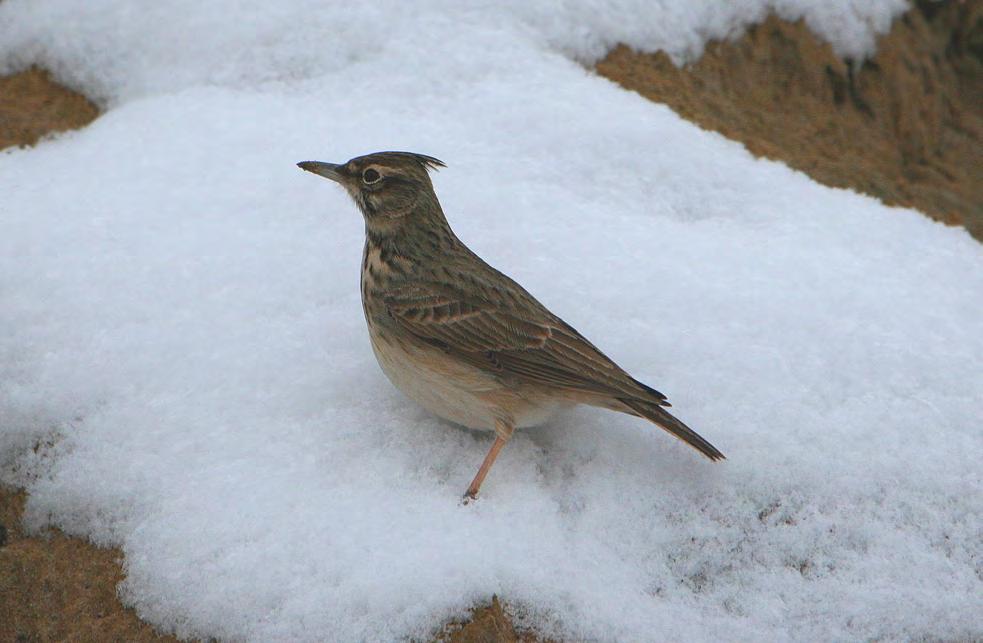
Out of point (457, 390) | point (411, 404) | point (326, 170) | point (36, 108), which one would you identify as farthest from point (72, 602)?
point (36, 108)

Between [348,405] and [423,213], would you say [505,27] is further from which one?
[348,405]

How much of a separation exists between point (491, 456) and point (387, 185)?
152 cm

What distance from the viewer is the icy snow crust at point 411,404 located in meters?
4.02

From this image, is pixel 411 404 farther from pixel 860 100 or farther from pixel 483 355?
pixel 860 100

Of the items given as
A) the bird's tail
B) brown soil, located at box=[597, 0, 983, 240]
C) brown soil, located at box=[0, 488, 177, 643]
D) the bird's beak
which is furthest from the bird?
brown soil, located at box=[597, 0, 983, 240]

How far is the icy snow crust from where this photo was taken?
4.02 m

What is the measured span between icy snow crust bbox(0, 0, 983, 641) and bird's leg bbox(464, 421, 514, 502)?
59 mm

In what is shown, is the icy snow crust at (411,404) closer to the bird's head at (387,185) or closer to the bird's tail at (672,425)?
the bird's tail at (672,425)

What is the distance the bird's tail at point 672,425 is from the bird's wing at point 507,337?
0.06 meters

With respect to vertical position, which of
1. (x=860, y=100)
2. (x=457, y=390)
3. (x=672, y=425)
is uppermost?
(x=860, y=100)

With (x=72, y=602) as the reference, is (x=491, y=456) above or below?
above

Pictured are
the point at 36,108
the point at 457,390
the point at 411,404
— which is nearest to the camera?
the point at 457,390

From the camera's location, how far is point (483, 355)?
4500 mm

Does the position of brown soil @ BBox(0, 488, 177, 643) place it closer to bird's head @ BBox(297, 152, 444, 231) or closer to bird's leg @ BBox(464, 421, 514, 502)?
bird's leg @ BBox(464, 421, 514, 502)
